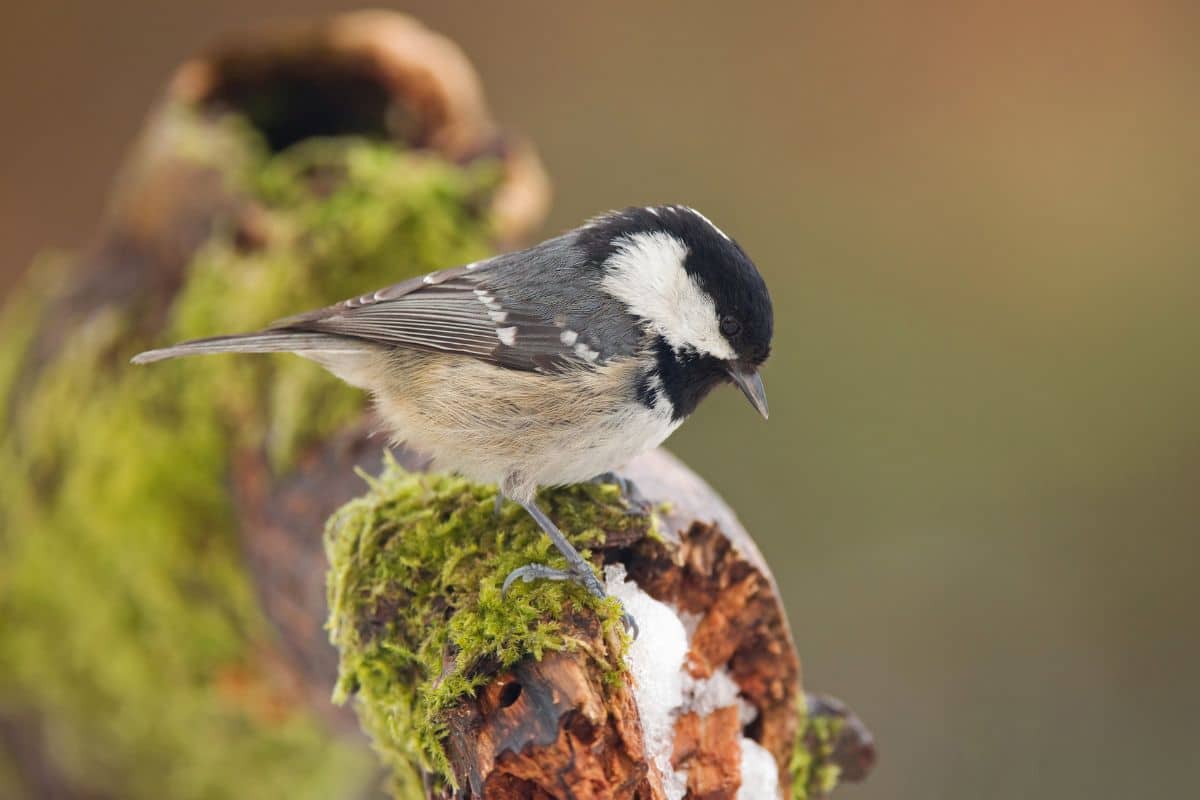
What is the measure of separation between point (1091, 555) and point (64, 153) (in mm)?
4819

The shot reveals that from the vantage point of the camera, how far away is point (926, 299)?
5.01 m

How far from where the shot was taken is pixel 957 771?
4059 millimetres

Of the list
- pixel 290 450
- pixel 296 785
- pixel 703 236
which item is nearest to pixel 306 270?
pixel 290 450

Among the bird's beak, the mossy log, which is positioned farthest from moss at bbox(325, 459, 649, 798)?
the bird's beak

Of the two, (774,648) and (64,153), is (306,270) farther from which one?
(64,153)

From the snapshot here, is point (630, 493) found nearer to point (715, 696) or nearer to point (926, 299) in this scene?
point (715, 696)

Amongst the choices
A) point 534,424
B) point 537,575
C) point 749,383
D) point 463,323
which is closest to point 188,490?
point 463,323

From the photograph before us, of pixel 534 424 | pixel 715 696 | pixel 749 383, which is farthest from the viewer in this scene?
pixel 749 383

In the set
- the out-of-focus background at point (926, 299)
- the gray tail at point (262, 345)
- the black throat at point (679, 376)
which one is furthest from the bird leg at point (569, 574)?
the out-of-focus background at point (926, 299)

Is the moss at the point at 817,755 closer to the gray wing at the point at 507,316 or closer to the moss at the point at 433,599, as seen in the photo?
the moss at the point at 433,599

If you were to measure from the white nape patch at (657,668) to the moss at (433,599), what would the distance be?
0.09 m

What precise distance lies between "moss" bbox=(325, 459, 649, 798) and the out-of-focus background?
8.86ft

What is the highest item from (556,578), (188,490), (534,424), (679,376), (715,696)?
(679,376)

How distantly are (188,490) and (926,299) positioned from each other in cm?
353
